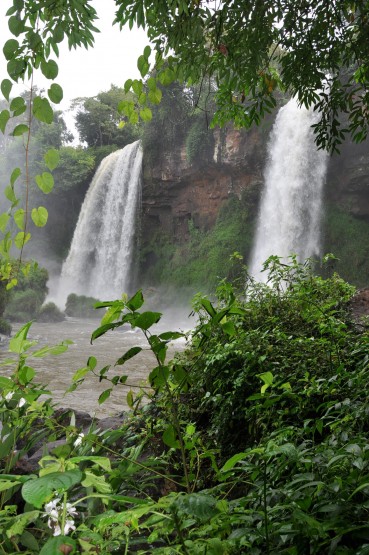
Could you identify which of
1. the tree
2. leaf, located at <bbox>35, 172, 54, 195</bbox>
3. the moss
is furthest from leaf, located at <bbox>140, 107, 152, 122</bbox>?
the tree

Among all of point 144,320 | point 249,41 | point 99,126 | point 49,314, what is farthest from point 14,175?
point 99,126

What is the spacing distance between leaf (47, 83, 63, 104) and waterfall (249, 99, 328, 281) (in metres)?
14.3

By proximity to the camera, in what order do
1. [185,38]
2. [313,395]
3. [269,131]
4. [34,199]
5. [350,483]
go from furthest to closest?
1. [34,199]
2. [269,131]
3. [313,395]
4. [185,38]
5. [350,483]

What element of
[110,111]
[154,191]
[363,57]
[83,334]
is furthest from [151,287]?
[363,57]

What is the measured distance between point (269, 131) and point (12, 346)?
17.4 m

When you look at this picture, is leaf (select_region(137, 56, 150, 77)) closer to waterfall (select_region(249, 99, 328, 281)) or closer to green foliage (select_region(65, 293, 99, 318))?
waterfall (select_region(249, 99, 328, 281))

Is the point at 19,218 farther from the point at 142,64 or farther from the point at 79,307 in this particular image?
the point at 79,307

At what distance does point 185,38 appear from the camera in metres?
1.90

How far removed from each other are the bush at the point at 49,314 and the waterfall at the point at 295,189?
7217mm

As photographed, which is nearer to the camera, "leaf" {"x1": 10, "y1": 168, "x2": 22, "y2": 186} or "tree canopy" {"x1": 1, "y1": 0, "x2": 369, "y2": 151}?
"leaf" {"x1": 10, "y1": 168, "x2": 22, "y2": 186}

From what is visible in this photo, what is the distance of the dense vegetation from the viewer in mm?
860

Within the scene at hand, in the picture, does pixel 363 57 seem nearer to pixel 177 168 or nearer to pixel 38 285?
pixel 38 285

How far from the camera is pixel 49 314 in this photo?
16.4m

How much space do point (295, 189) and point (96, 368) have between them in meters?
11.2
